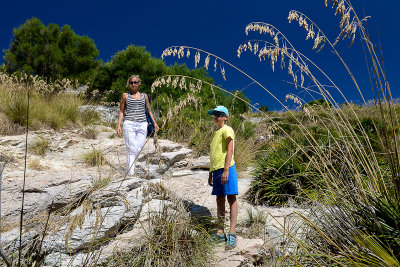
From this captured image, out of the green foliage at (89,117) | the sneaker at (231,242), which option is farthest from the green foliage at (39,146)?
the sneaker at (231,242)

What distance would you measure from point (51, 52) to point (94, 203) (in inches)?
715

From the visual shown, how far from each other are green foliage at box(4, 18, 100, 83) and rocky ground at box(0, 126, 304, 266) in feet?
38.9

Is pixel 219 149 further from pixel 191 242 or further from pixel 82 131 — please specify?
pixel 82 131

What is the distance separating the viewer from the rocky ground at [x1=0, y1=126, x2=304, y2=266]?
241 centimetres

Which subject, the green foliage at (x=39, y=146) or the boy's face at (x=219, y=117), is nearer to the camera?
the boy's face at (x=219, y=117)

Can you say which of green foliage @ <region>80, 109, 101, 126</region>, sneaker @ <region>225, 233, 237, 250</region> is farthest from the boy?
green foliage @ <region>80, 109, 101, 126</region>

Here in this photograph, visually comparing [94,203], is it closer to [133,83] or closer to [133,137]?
[133,137]

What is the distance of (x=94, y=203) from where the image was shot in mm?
3551

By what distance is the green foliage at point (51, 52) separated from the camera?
59.6ft

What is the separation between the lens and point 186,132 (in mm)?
9133

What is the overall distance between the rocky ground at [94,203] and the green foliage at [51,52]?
11853 millimetres

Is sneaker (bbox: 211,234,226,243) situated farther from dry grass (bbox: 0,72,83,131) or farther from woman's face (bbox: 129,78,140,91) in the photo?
dry grass (bbox: 0,72,83,131)

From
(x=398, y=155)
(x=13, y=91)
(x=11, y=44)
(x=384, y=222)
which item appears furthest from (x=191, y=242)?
(x=11, y=44)

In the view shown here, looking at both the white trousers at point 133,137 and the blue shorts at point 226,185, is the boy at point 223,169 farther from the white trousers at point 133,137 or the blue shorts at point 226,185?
the white trousers at point 133,137
